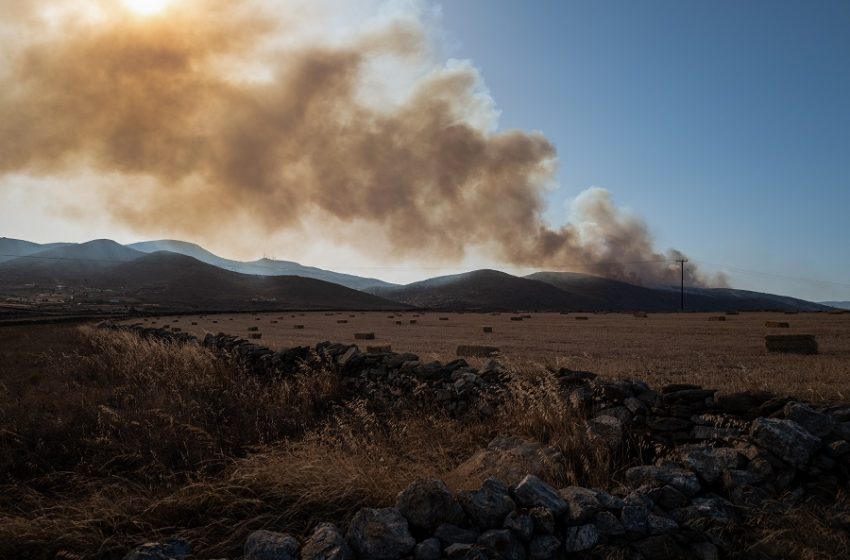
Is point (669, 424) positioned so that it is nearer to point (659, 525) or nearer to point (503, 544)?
point (659, 525)

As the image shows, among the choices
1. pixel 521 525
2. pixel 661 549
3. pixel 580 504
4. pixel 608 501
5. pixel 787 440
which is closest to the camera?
pixel 521 525

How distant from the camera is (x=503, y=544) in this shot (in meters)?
4.64

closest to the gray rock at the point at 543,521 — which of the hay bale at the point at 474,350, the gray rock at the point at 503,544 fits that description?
the gray rock at the point at 503,544

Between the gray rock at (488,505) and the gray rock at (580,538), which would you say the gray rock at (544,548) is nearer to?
the gray rock at (580,538)

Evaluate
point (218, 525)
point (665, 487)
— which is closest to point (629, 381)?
point (665, 487)

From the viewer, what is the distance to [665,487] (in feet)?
18.7

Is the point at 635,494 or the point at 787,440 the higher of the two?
the point at 787,440

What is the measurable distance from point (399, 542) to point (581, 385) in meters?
4.82

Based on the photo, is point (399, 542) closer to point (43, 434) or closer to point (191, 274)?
point (43, 434)

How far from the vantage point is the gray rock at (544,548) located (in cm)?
478

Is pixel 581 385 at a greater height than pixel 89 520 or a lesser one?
greater

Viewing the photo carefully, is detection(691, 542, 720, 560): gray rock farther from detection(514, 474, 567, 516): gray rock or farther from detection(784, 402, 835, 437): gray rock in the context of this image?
detection(784, 402, 835, 437): gray rock

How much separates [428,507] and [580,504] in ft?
5.09

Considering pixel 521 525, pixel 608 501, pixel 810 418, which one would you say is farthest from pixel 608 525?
pixel 810 418
